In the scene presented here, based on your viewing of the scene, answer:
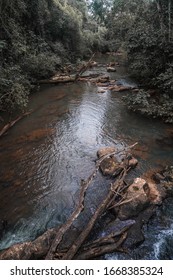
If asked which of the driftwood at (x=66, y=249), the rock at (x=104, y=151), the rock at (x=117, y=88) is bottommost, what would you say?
the driftwood at (x=66, y=249)

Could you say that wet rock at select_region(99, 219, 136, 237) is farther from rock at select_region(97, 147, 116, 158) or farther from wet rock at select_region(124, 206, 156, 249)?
rock at select_region(97, 147, 116, 158)

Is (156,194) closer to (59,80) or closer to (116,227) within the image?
(116,227)

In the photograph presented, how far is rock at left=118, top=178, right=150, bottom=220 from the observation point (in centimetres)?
479

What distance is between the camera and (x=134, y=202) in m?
4.86

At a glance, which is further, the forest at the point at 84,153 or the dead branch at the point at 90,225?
the forest at the point at 84,153

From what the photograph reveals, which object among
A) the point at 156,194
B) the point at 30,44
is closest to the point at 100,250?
the point at 156,194

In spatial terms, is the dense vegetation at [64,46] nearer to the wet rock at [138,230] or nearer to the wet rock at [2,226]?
the wet rock at [138,230]

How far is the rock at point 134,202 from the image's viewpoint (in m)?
4.79

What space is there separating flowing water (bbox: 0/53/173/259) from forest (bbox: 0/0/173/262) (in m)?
0.02

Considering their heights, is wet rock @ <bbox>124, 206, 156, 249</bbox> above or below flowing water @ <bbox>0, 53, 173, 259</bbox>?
below

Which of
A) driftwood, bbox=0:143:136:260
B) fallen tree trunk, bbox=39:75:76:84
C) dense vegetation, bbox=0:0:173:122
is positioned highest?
dense vegetation, bbox=0:0:173:122

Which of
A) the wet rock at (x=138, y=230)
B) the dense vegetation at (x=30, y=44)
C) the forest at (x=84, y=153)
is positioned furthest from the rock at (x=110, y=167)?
the dense vegetation at (x=30, y=44)

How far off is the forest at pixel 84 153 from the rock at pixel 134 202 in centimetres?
2

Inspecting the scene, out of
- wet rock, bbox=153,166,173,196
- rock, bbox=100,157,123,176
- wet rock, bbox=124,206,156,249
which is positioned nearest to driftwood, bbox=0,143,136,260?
wet rock, bbox=124,206,156,249
